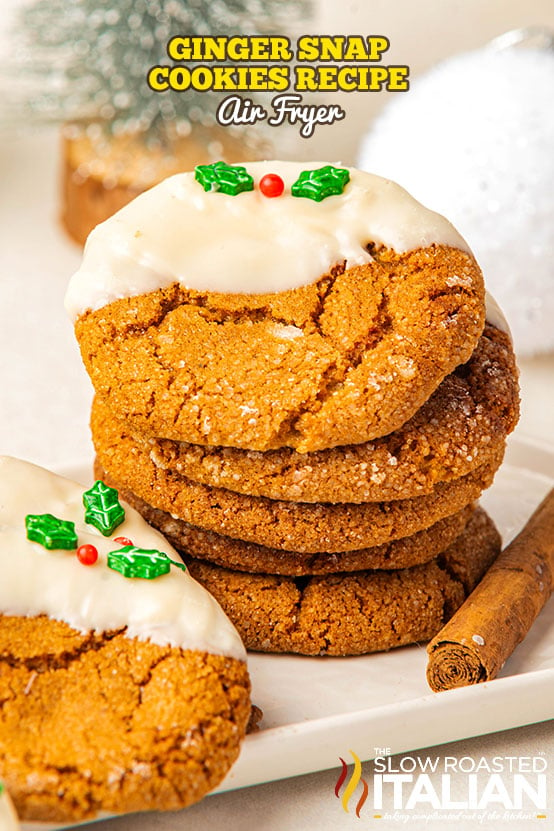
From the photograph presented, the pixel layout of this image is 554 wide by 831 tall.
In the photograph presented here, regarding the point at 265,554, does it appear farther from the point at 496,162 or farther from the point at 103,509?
the point at 496,162

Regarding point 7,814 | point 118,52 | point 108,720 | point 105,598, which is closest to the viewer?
point 7,814

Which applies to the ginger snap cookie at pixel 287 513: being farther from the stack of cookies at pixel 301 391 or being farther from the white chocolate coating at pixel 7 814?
the white chocolate coating at pixel 7 814

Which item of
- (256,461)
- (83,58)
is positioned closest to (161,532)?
(256,461)

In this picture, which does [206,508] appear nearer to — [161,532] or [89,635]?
[161,532]

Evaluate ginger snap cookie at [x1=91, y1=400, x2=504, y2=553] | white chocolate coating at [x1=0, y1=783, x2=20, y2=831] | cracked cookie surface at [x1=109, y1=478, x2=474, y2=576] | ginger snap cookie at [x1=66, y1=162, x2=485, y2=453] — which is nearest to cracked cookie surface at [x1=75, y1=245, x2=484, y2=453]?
ginger snap cookie at [x1=66, y1=162, x2=485, y2=453]

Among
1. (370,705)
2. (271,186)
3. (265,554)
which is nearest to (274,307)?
(271,186)
